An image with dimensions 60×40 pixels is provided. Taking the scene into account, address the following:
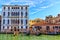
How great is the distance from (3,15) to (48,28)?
2.84ft

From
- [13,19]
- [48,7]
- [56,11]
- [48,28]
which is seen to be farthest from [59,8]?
[13,19]

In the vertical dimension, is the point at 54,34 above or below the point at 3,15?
below

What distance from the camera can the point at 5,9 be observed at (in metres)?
1.83

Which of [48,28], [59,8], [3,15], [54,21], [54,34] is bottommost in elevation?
[54,34]

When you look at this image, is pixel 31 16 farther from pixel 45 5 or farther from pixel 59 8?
Answer: pixel 59 8

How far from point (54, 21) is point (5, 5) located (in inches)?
37.8

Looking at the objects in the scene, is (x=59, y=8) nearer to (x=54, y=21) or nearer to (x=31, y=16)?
(x=54, y=21)

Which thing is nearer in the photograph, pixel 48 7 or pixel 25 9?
pixel 25 9

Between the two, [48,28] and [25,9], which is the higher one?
[25,9]

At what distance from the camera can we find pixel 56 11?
1922 millimetres

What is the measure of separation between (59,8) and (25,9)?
0.65 m

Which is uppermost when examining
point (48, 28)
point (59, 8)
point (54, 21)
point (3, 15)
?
point (59, 8)

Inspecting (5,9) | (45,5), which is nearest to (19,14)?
(5,9)

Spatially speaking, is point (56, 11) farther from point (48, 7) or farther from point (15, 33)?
point (15, 33)
